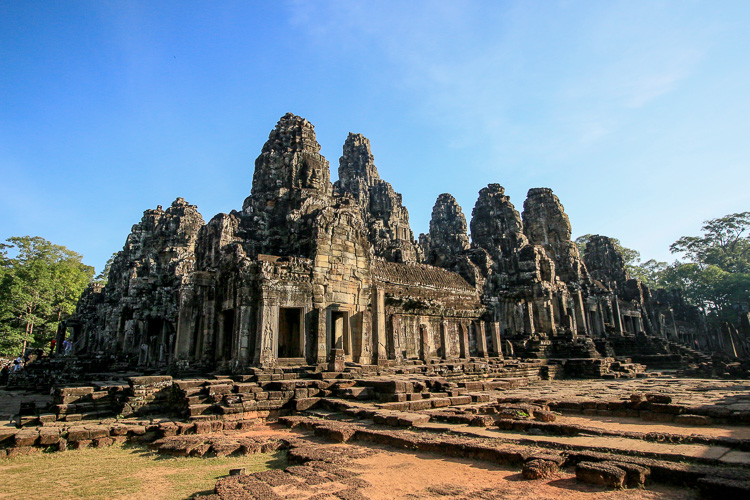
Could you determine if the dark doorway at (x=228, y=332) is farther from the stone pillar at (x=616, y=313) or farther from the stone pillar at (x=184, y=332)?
the stone pillar at (x=616, y=313)

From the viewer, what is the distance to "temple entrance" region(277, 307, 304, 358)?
1612cm

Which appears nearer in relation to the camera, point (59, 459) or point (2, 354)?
point (59, 459)

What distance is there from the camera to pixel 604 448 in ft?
17.7

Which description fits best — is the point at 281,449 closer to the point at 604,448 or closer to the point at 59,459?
the point at 59,459

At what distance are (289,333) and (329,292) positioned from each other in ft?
8.80

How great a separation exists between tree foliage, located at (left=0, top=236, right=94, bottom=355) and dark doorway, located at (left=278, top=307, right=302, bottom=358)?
25.3m

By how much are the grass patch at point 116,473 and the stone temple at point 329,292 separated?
6734 millimetres

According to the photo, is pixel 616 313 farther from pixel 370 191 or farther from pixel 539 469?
pixel 539 469

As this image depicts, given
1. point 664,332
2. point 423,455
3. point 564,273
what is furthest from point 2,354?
point 664,332

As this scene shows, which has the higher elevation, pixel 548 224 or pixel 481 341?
pixel 548 224

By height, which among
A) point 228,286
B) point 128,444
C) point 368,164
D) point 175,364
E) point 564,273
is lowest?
point 128,444

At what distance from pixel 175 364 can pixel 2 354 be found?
26.6 meters

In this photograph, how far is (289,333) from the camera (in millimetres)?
16562

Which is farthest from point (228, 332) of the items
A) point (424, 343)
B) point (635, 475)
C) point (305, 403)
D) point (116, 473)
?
point (635, 475)
